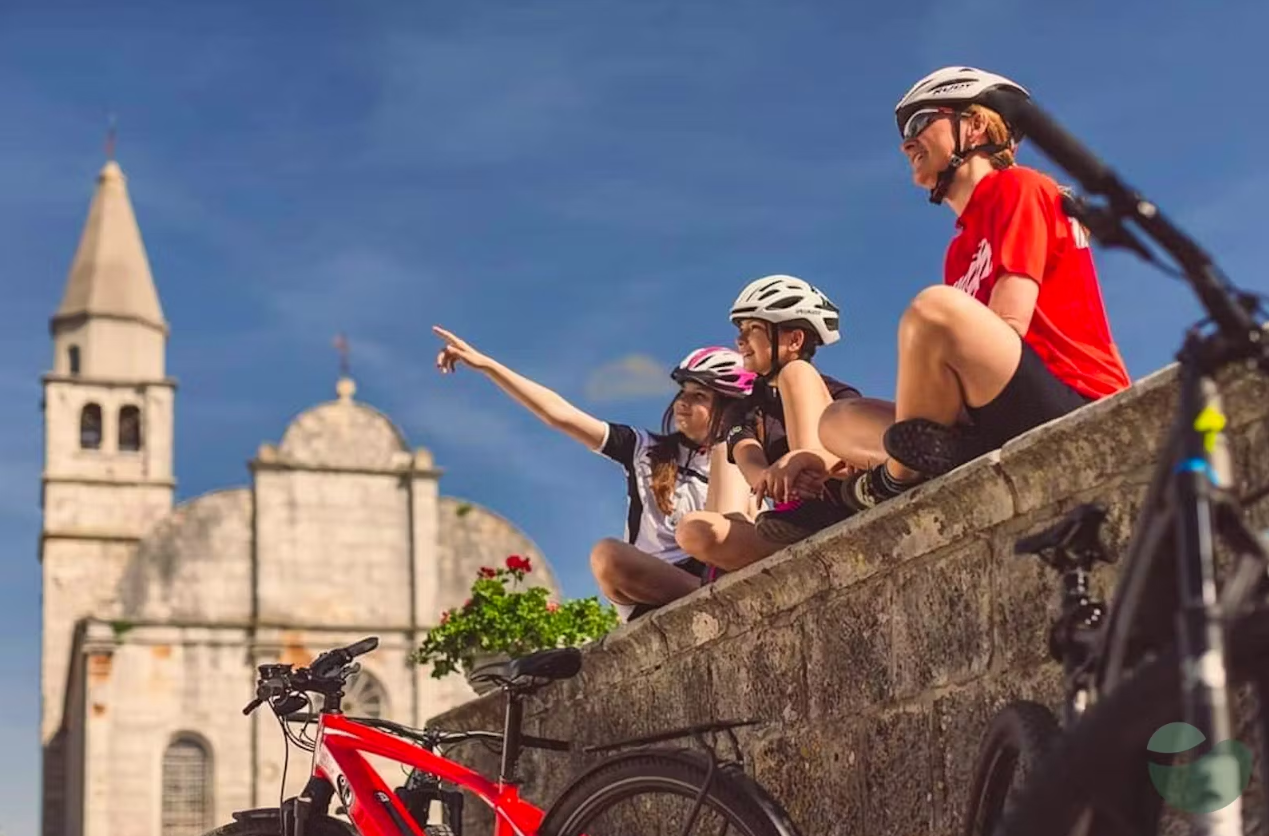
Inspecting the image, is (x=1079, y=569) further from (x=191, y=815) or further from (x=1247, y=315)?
(x=191, y=815)

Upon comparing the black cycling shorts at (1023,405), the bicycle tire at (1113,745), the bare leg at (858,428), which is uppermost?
the bare leg at (858,428)

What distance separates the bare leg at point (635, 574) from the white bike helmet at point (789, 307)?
79 cm

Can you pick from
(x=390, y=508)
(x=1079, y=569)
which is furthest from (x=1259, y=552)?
(x=390, y=508)

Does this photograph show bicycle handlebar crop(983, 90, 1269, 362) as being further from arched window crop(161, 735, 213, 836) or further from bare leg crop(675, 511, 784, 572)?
arched window crop(161, 735, 213, 836)

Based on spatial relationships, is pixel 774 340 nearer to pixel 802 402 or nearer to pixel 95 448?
pixel 802 402

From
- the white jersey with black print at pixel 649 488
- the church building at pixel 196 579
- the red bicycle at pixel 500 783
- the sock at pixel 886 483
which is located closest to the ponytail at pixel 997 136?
the sock at pixel 886 483

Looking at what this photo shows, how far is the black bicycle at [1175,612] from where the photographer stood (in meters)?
2.03

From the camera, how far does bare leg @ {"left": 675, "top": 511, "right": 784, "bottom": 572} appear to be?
4.77 m

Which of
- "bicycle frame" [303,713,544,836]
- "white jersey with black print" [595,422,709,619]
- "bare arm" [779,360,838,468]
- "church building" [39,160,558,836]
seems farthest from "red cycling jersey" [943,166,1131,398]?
"church building" [39,160,558,836]

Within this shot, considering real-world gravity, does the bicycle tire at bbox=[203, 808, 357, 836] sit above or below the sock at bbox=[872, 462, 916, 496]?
below

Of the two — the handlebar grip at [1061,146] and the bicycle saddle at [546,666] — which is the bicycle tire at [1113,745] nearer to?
the handlebar grip at [1061,146]

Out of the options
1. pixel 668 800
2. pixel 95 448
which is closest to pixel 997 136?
pixel 668 800

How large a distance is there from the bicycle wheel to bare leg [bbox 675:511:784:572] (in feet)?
3.35

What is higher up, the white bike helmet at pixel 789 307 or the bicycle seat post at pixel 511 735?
the white bike helmet at pixel 789 307
